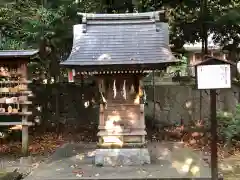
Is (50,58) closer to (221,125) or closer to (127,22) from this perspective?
(127,22)

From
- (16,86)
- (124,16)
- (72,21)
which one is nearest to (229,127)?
(124,16)

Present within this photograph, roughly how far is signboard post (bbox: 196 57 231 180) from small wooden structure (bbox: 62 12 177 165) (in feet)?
9.99

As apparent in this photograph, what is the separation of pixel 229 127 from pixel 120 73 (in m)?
3.63

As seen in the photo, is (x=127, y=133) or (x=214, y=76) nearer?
(x=214, y=76)

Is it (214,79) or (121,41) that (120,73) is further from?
(214,79)

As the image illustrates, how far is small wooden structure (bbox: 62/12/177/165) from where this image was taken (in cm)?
1013

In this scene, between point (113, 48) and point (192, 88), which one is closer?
point (113, 48)

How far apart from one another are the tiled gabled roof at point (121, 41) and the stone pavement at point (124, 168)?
2.52 meters

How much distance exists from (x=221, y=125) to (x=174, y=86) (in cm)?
306

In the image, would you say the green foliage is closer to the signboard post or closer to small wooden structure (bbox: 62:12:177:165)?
small wooden structure (bbox: 62:12:177:165)

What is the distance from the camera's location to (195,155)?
1143 centimetres

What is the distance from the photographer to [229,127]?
1165 cm

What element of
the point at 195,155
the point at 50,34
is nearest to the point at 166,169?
the point at 195,155

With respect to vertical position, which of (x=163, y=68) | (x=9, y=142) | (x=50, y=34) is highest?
(x=50, y=34)
